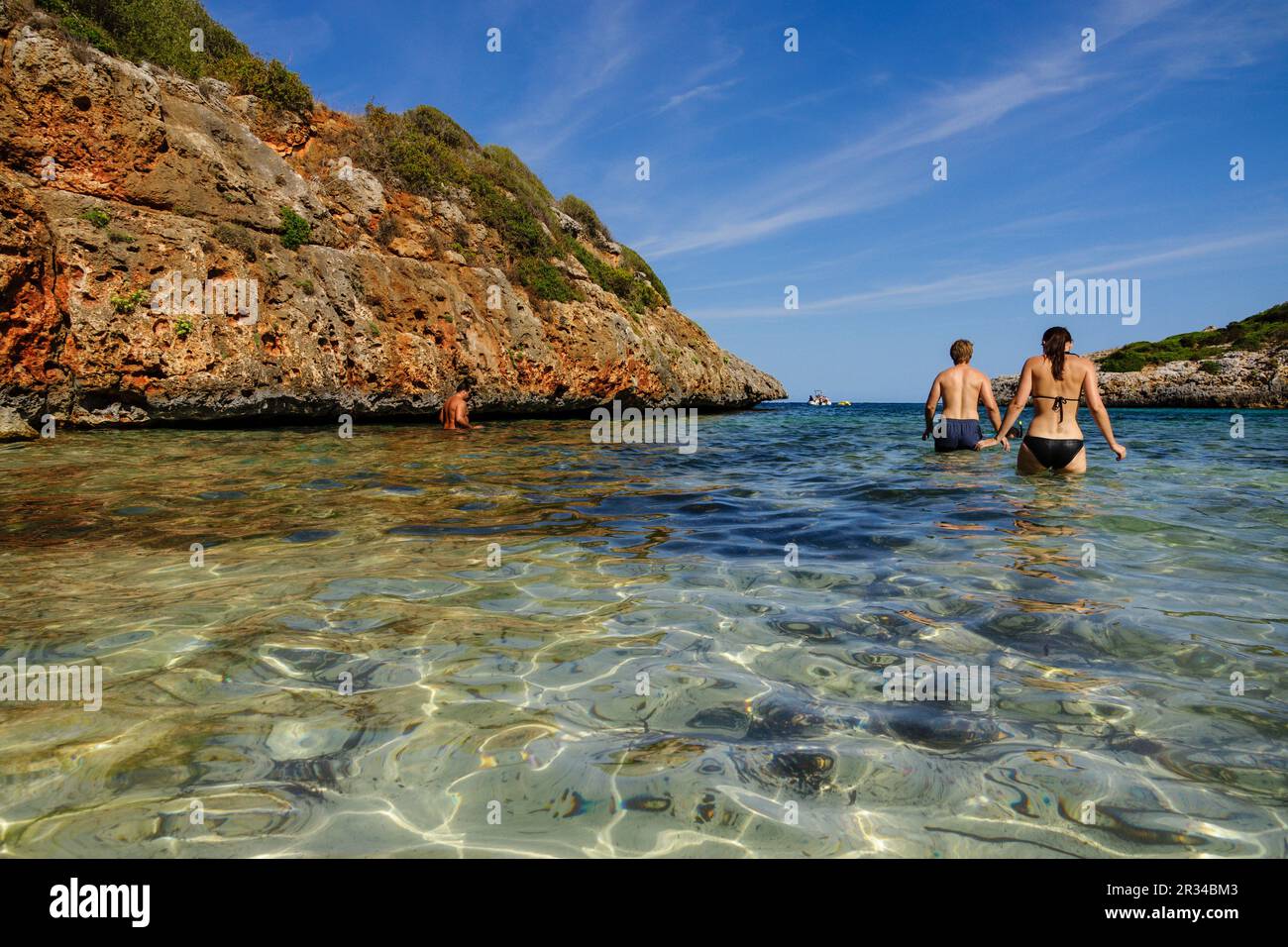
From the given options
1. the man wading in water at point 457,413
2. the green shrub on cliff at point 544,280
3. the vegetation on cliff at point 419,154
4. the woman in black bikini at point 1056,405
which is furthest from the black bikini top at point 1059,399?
the green shrub on cliff at point 544,280

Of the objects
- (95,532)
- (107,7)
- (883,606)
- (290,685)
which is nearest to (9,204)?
(107,7)

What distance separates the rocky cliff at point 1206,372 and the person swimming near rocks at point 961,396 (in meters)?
43.5

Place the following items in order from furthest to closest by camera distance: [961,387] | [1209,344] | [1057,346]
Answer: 1. [1209,344]
2. [961,387]
3. [1057,346]

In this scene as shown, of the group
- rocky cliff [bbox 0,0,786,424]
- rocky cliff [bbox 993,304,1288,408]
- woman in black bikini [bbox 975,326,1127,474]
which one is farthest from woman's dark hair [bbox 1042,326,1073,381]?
rocky cliff [bbox 993,304,1288,408]

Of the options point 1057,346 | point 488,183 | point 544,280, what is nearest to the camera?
point 1057,346

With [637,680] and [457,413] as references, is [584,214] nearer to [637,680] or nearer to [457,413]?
[457,413]

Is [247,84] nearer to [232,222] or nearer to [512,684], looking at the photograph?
[232,222]

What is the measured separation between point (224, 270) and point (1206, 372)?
5891cm

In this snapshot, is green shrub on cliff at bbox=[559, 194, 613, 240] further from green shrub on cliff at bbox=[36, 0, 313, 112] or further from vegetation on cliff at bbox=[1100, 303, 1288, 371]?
vegetation on cliff at bbox=[1100, 303, 1288, 371]

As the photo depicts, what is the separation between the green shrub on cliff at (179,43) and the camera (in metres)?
16.7

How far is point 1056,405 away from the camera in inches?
360

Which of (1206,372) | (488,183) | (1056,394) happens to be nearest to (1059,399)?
(1056,394)

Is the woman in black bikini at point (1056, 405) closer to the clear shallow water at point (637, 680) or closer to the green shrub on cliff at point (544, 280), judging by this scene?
the clear shallow water at point (637, 680)

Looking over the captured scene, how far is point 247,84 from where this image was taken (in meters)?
20.5
